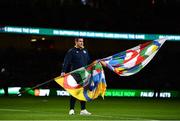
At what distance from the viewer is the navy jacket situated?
52.0 ft

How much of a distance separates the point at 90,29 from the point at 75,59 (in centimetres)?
2198

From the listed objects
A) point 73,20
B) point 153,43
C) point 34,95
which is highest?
point 73,20

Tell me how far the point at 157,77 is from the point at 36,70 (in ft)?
27.0

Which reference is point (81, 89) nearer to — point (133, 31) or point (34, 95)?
point (34, 95)

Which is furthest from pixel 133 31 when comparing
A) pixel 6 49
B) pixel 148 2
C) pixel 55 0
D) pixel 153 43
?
pixel 153 43

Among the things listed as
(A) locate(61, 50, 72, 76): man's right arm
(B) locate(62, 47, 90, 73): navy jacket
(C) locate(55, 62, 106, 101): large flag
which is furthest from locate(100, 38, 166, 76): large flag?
(A) locate(61, 50, 72, 76): man's right arm

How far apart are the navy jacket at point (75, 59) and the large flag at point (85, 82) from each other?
0.18m

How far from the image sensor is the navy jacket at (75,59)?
52.0 feet

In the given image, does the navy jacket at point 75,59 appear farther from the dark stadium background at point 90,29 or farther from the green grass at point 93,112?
the dark stadium background at point 90,29

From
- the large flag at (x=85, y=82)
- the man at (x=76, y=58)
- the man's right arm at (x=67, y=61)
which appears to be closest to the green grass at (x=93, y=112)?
the large flag at (x=85, y=82)

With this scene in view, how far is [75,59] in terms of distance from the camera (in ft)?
52.2

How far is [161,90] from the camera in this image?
106ft

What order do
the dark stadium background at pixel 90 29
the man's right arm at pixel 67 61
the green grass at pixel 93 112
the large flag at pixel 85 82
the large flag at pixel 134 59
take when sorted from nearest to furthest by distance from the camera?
the green grass at pixel 93 112
the man's right arm at pixel 67 61
the large flag at pixel 85 82
the large flag at pixel 134 59
the dark stadium background at pixel 90 29

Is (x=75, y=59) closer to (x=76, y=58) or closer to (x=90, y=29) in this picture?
(x=76, y=58)
